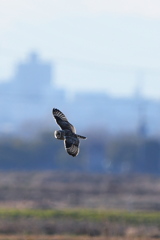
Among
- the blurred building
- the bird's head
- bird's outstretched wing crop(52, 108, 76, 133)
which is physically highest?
the blurred building

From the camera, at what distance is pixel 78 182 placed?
174ft

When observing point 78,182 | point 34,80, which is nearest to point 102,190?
point 78,182

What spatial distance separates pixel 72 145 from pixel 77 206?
87.5 ft

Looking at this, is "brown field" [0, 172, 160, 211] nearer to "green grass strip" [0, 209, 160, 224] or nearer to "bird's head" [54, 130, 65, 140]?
"green grass strip" [0, 209, 160, 224]

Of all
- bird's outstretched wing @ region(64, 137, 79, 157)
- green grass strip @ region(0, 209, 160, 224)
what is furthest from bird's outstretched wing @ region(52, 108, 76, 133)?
green grass strip @ region(0, 209, 160, 224)

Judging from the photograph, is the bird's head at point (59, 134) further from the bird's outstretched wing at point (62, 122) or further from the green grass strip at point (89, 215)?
the green grass strip at point (89, 215)

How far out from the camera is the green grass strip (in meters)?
29.5

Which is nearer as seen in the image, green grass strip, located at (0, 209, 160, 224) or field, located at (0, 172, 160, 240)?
field, located at (0, 172, 160, 240)

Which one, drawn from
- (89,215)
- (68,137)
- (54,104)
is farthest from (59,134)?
(54,104)

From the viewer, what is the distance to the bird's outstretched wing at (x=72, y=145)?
974 centimetres

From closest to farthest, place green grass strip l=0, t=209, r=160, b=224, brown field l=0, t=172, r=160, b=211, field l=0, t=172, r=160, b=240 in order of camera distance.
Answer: field l=0, t=172, r=160, b=240, green grass strip l=0, t=209, r=160, b=224, brown field l=0, t=172, r=160, b=211

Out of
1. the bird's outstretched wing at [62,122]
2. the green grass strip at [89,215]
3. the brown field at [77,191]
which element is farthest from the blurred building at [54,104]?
the bird's outstretched wing at [62,122]

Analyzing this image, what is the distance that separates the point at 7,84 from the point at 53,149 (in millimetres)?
22213

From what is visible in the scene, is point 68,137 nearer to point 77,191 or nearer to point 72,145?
point 72,145
